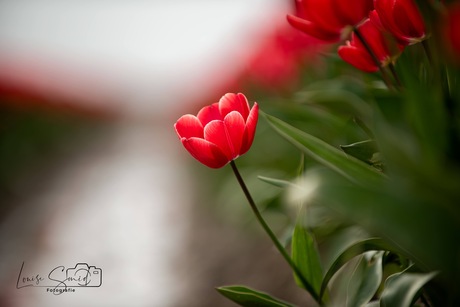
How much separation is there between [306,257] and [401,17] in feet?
0.87

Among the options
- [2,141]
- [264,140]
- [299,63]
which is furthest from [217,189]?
[2,141]

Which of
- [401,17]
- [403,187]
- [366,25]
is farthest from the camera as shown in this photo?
[366,25]

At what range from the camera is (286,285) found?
1.21 metres

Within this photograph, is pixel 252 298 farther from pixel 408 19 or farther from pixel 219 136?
pixel 408 19

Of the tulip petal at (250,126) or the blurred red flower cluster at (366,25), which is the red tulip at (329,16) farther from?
the tulip petal at (250,126)

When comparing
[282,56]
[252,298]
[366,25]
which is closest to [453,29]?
[366,25]

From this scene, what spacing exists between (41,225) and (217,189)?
2.80 feet

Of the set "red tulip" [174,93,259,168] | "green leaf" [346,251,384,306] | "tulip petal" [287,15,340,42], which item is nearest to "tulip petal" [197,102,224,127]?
"red tulip" [174,93,259,168]

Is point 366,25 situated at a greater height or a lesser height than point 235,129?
greater

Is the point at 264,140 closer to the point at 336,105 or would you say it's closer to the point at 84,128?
the point at 336,105

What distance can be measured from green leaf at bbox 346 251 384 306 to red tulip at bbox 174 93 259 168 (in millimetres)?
184

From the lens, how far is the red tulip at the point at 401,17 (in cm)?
45

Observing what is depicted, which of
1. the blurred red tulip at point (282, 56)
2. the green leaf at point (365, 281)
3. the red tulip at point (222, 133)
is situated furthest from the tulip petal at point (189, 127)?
the blurred red tulip at point (282, 56)

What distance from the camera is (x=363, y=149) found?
1.63 ft
